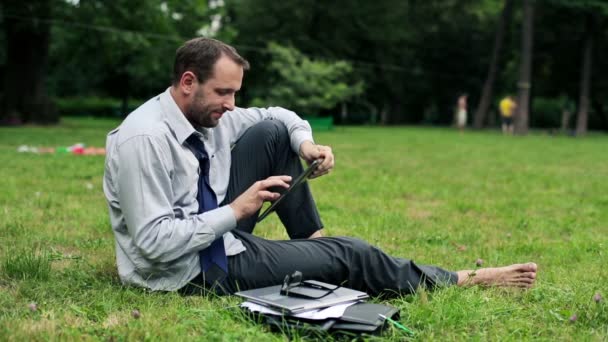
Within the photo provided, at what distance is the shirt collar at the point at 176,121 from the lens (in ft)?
10.7

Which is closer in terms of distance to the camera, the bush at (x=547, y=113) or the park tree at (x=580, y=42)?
the park tree at (x=580, y=42)

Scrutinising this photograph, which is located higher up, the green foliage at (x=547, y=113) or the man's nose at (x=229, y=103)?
the man's nose at (x=229, y=103)

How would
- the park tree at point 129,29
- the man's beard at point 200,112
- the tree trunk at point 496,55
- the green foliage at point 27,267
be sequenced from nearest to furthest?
1. the man's beard at point 200,112
2. the green foliage at point 27,267
3. the park tree at point 129,29
4. the tree trunk at point 496,55

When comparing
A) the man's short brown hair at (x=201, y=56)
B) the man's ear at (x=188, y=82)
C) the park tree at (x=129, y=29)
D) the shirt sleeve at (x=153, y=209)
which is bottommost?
the shirt sleeve at (x=153, y=209)

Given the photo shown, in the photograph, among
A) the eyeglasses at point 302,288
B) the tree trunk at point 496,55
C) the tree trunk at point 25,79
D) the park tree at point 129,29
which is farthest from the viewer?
the tree trunk at point 496,55

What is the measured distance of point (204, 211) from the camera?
3.37 metres

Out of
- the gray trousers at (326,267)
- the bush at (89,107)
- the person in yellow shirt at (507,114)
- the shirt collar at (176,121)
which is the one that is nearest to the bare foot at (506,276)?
the gray trousers at (326,267)

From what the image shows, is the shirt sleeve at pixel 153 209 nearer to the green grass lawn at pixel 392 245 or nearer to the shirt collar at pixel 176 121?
the shirt collar at pixel 176 121

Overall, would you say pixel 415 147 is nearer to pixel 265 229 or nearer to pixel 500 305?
pixel 265 229

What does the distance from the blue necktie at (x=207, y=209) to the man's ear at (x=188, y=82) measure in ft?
0.70

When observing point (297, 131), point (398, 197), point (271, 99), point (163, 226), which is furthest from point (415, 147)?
point (163, 226)

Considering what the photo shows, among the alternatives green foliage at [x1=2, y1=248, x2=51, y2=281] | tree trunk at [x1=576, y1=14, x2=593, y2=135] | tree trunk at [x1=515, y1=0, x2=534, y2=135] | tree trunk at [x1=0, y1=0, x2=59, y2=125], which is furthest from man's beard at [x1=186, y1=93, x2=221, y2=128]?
tree trunk at [x1=576, y1=14, x2=593, y2=135]

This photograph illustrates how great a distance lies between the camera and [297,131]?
3.95m

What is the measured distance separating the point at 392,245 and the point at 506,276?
61.8 inches
